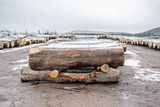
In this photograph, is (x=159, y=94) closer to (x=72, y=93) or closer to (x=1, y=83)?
(x=72, y=93)

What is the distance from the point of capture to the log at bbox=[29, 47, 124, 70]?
395cm

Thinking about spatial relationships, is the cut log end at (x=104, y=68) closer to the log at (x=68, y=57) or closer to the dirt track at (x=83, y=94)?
the log at (x=68, y=57)

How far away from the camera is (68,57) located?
3.96m

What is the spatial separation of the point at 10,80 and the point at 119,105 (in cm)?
382

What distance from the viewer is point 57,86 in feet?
12.5

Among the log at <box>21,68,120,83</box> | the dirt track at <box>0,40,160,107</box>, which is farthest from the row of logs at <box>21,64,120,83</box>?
the dirt track at <box>0,40,160,107</box>

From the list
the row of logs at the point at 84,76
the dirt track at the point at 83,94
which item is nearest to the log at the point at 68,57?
the row of logs at the point at 84,76

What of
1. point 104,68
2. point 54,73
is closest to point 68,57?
point 54,73

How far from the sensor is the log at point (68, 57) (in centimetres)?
395

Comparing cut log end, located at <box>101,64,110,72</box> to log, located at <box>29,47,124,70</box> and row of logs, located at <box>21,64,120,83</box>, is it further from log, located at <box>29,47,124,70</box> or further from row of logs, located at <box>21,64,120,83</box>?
log, located at <box>29,47,124,70</box>

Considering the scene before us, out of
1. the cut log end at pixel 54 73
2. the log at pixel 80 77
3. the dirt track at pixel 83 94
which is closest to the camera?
the dirt track at pixel 83 94

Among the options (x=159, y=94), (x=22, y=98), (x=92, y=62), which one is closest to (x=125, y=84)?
(x=159, y=94)

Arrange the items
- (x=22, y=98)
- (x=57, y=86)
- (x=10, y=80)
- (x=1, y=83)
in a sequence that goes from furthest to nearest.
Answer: (x=10, y=80) < (x=1, y=83) < (x=57, y=86) < (x=22, y=98)

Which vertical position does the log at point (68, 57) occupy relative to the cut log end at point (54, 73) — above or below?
above
